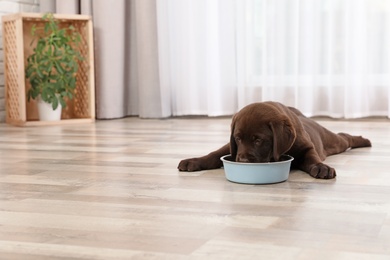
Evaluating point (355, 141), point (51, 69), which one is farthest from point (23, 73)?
point (355, 141)

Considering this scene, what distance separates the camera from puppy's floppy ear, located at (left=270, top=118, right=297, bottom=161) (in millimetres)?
1909

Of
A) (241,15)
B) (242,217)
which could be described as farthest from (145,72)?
(242,217)

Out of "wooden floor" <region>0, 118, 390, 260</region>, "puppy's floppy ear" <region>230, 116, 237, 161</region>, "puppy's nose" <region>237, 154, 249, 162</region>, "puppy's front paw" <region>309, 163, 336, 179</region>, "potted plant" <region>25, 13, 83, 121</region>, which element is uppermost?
"potted plant" <region>25, 13, 83, 121</region>

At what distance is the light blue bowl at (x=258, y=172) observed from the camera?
188cm

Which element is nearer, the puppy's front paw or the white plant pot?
the puppy's front paw

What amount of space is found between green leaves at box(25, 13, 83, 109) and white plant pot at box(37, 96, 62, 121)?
5 cm

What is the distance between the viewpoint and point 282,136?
6.31ft

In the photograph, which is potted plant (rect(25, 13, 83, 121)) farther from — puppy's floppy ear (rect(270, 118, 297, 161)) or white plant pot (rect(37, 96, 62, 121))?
puppy's floppy ear (rect(270, 118, 297, 161))

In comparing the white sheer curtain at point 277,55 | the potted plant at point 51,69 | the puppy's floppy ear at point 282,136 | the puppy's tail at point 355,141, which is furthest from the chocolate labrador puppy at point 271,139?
the potted plant at point 51,69

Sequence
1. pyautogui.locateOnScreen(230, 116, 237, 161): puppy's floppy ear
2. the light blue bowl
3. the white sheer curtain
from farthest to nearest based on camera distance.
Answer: the white sheer curtain → pyautogui.locateOnScreen(230, 116, 237, 161): puppy's floppy ear → the light blue bowl

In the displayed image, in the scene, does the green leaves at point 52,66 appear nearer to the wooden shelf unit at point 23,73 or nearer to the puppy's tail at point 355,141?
the wooden shelf unit at point 23,73

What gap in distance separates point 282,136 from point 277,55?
7.14ft

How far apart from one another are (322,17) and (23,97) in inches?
74.5

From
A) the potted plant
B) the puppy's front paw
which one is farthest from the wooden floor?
the potted plant
